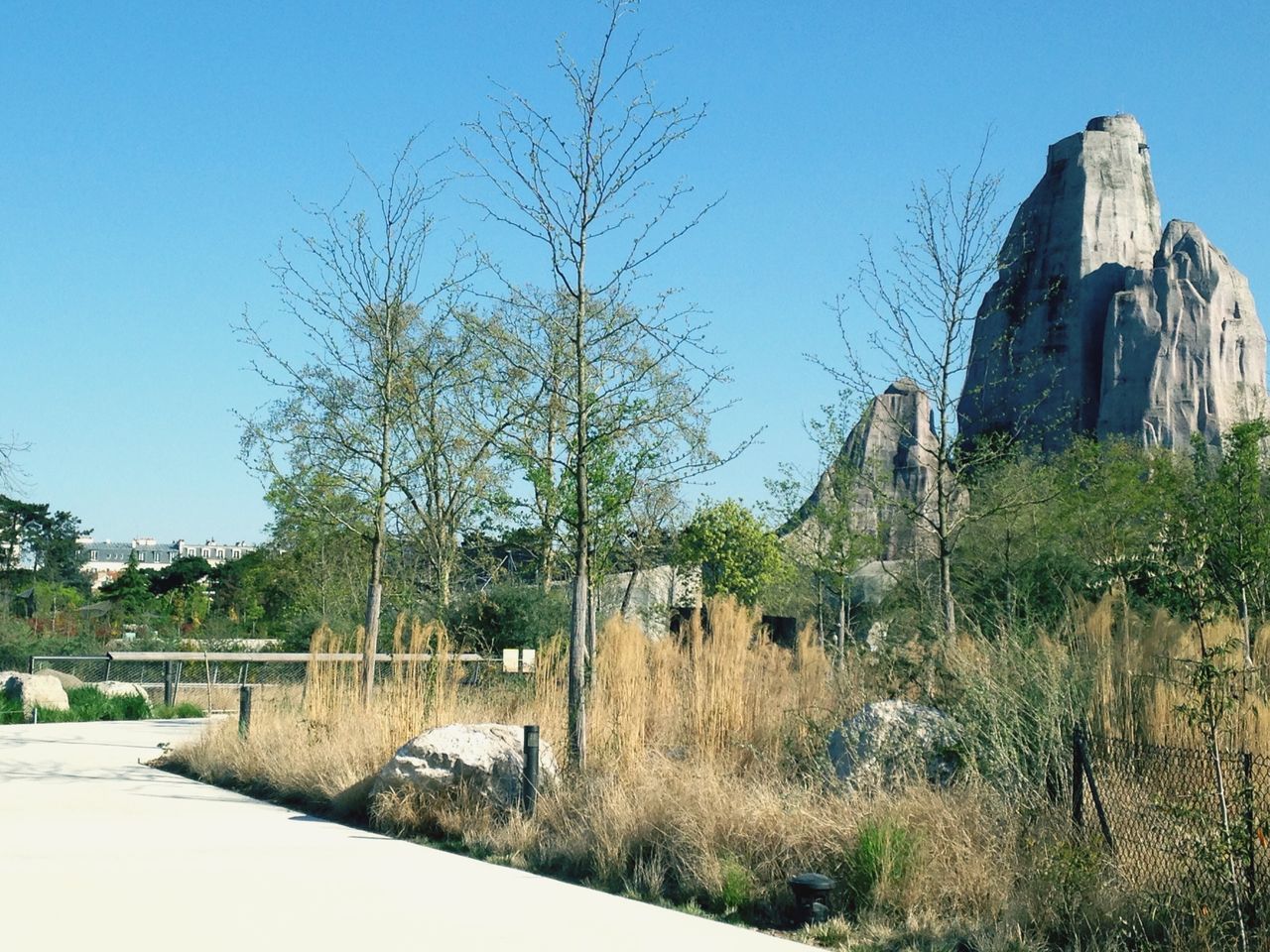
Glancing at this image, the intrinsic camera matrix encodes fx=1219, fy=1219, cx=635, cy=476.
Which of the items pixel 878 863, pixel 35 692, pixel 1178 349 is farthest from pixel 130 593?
pixel 1178 349

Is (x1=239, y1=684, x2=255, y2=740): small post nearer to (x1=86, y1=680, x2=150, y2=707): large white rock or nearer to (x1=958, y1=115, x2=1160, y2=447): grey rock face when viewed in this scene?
(x1=86, y1=680, x2=150, y2=707): large white rock

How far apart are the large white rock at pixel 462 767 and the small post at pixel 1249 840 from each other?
178 inches

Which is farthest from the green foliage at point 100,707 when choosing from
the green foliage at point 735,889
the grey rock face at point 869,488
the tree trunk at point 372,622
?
the green foliage at point 735,889

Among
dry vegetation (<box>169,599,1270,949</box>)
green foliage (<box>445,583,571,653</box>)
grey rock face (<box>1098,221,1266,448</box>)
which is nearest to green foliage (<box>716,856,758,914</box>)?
dry vegetation (<box>169,599,1270,949</box>)

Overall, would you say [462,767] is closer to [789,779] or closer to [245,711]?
[789,779]

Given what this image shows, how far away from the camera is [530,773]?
816 cm

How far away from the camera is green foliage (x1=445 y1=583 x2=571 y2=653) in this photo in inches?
758

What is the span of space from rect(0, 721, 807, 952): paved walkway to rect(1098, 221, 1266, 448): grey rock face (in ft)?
200

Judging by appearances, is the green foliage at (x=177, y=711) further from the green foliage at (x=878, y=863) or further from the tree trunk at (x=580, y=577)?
the green foliage at (x=878, y=863)

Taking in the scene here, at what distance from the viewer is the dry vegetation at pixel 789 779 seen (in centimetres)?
579

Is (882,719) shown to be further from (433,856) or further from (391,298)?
(391,298)

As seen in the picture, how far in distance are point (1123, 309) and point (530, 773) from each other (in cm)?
6348

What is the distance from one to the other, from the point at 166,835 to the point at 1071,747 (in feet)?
18.8

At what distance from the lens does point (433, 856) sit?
7504mm
